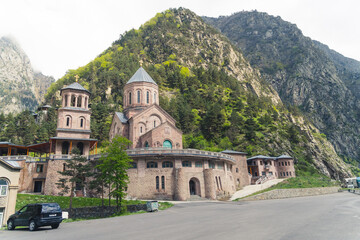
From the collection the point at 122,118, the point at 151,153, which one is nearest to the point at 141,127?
the point at 122,118

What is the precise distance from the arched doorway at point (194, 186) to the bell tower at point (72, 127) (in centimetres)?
1731

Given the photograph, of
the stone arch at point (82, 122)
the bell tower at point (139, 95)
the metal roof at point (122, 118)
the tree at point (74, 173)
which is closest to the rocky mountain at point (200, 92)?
the stone arch at point (82, 122)

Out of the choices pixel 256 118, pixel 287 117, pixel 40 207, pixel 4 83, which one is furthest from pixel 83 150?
pixel 4 83

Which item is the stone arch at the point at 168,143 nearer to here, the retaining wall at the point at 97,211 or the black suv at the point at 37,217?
the retaining wall at the point at 97,211

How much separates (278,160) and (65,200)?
155ft

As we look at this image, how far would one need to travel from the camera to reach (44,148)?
44.6 meters

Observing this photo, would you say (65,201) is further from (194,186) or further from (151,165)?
(194,186)

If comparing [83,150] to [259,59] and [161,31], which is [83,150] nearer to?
[161,31]

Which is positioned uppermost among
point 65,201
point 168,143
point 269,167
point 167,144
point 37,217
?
point 168,143

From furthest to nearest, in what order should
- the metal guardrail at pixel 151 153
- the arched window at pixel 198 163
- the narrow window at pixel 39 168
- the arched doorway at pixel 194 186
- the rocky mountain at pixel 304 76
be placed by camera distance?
the rocky mountain at pixel 304 76 → the narrow window at pixel 39 168 → the arched window at pixel 198 163 → the arched doorway at pixel 194 186 → the metal guardrail at pixel 151 153

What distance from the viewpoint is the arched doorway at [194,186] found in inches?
1388

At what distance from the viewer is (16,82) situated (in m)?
166

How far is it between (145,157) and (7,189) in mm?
17817

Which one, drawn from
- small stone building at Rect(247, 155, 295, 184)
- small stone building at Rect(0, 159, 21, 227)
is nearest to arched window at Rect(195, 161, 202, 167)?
small stone building at Rect(247, 155, 295, 184)
